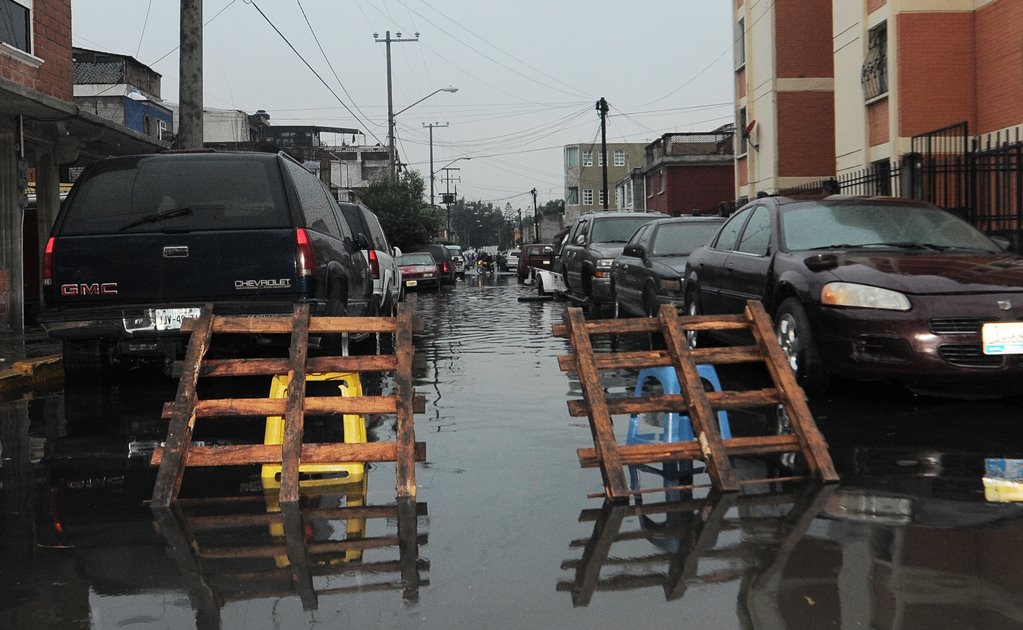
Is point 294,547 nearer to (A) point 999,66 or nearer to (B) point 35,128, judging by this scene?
(B) point 35,128

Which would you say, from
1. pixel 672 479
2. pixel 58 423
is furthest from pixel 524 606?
pixel 58 423

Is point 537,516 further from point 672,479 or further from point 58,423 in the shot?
point 58,423

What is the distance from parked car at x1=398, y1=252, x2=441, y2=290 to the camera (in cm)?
3322

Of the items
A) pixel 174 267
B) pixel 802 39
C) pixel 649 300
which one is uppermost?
pixel 802 39

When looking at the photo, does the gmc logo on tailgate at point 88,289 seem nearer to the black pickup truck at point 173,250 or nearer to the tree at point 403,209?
the black pickup truck at point 173,250

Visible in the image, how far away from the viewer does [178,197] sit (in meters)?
8.10

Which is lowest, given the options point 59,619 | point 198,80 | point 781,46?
point 59,619

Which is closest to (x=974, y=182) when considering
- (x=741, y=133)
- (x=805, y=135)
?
(x=805, y=135)

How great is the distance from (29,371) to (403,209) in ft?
152

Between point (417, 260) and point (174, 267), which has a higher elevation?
point (417, 260)

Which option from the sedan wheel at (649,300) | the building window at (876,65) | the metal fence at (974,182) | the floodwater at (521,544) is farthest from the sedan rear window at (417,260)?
the floodwater at (521,544)

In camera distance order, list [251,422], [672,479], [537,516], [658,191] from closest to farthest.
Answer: [537,516]
[672,479]
[251,422]
[658,191]

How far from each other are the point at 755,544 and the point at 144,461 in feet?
11.9

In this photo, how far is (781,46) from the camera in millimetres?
29641
